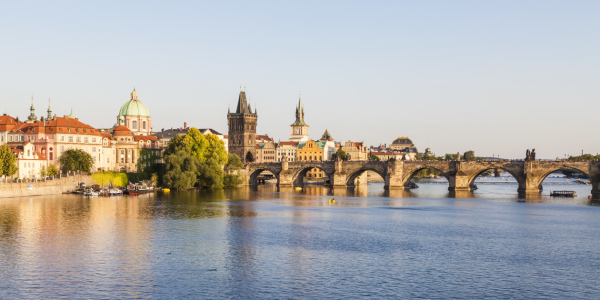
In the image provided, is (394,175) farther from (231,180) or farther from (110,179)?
(110,179)

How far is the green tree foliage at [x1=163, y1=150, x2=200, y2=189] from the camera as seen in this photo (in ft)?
369

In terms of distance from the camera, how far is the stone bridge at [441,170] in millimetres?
111750

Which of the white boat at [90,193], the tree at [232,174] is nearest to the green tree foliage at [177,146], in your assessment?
the tree at [232,174]

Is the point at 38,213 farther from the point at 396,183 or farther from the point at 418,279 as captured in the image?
the point at 396,183

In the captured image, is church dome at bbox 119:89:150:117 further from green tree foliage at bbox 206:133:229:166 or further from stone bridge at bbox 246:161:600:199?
green tree foliage at bbox 206:133:229:166

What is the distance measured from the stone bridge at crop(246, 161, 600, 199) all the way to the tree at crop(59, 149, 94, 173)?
45855 millimetres

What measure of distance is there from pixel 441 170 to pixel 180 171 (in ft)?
173

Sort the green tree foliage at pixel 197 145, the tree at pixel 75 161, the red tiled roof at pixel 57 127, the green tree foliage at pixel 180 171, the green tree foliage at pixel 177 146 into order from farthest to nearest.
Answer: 1. the green tree foliage at pixel 197 145
2. the green tree foliage at pixel 177 146
3. the green tree foliage at pixel 180 171
4. the red tiled roof at pixel 57 127
5. the tree at pixel 75 161

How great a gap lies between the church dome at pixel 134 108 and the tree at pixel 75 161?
2428 inches

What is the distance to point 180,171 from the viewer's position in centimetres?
11338

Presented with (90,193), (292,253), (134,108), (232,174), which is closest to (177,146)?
(232,174)

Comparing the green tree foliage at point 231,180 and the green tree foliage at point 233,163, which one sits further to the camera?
the green tree foliage at point 233,163

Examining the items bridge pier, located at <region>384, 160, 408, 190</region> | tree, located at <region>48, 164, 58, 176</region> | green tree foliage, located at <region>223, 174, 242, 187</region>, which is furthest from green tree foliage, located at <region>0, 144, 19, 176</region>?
bridge pier, located at <region>384, 160, 408, 190</region>

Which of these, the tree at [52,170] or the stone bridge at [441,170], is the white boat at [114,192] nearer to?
the tree at [52,170]
